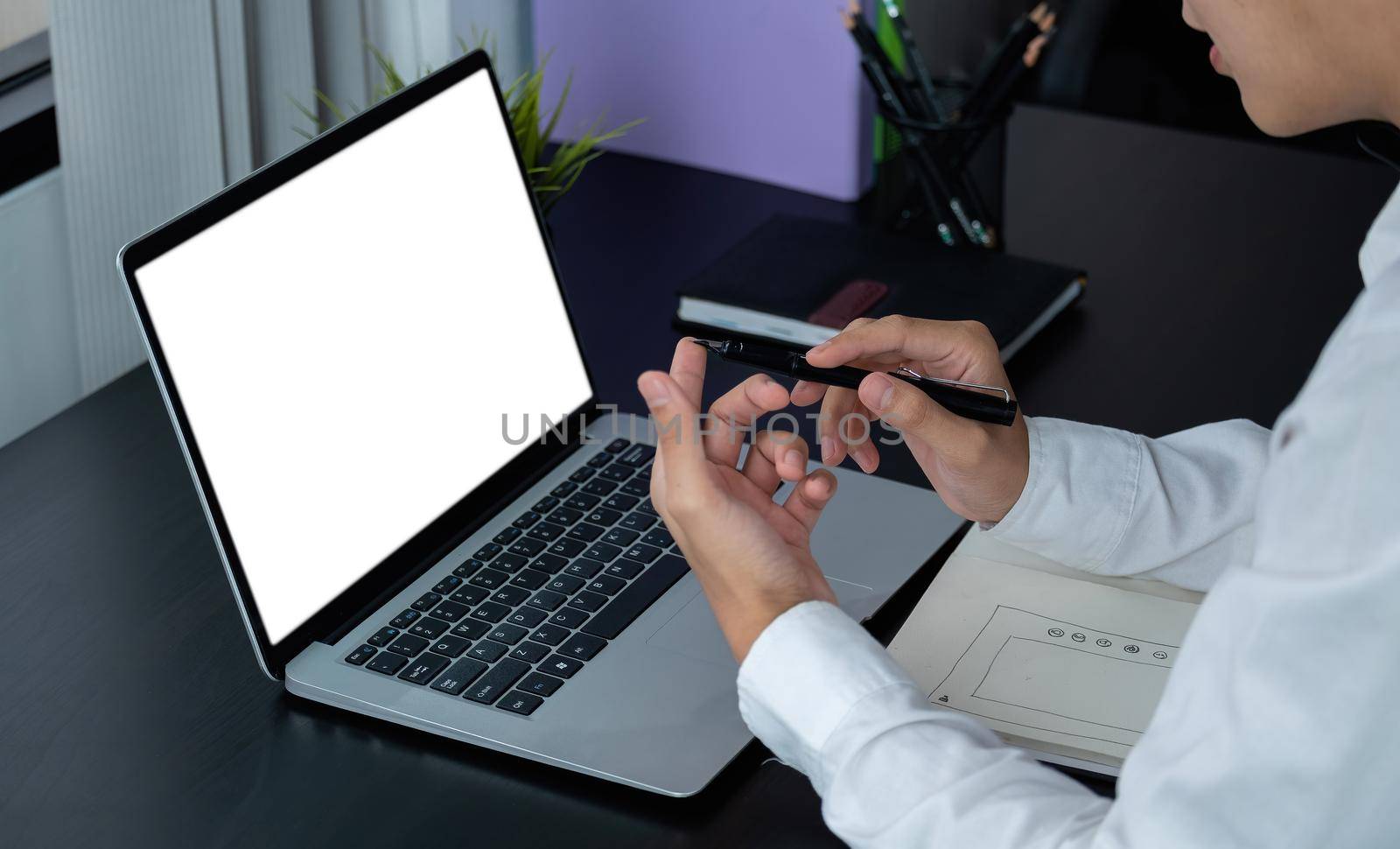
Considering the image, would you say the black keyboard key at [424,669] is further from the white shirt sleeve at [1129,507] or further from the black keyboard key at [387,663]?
the white shirt sleeve at [1129,507]

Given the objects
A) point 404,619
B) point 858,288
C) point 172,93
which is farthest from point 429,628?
point 172,93

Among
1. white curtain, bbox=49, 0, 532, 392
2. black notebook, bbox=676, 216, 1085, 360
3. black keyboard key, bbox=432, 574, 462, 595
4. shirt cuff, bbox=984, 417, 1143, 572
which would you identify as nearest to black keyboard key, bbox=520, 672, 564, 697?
black keyboard key, bbox=432, 574, 462, 595

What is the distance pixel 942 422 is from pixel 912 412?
0.04m

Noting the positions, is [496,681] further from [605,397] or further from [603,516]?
[605,397]

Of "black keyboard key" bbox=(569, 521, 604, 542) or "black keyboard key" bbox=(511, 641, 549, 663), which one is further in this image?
"black keyboard key" bbox=(569, 521, 604, 542)

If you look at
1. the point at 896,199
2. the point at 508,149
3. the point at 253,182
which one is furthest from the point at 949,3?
the point at 253,182

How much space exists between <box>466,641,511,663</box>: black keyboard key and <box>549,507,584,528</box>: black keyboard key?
0.47ft

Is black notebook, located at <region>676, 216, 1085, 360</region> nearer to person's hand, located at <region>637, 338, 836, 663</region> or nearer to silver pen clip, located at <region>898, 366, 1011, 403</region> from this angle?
silver pen clip, located at <region>898, 366, 1011, 403</region>

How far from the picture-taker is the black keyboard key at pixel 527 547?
0.99m

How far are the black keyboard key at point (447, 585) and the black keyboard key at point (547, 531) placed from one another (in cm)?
7

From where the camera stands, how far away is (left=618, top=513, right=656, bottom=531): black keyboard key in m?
1.03

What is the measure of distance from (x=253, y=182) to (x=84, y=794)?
14.7 inches

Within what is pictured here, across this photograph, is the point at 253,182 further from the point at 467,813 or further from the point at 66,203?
the point at 66,203

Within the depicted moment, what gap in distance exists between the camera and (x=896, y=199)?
166cm
